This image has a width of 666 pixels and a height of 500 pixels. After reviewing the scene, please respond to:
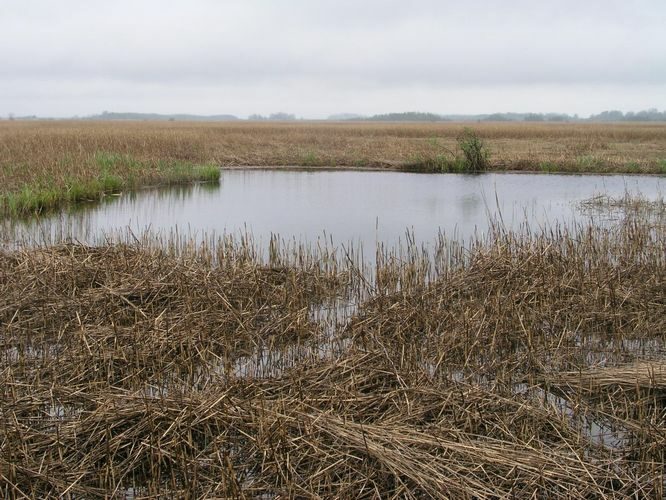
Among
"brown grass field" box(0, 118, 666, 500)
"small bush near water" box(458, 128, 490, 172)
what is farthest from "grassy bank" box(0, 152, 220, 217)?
"small bush near water" box(458, 128, 490, 172)

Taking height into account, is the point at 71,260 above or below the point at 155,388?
above

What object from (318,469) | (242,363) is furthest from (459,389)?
(242,363)

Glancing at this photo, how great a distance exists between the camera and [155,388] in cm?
503

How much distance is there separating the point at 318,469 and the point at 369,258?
6.42m

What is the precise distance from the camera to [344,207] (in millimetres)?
15805

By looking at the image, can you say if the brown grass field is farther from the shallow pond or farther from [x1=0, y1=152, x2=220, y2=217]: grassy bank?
[x1=0, y1=152, x2=220, y2=217]: grassy bank

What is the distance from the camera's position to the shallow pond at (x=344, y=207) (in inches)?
492

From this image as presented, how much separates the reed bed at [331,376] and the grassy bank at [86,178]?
18.2 feet

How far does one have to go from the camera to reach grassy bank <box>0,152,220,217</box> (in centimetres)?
1420

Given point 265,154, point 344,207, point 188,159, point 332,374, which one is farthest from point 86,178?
point 332,374

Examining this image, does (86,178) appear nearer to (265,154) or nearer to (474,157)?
(265,154)

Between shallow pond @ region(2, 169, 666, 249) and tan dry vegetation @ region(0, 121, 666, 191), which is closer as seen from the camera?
shallow pond @ region(2, 169, 666, 249)

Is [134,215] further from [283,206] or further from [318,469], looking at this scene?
[318,469]

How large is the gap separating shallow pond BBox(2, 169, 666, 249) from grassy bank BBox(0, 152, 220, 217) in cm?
58
